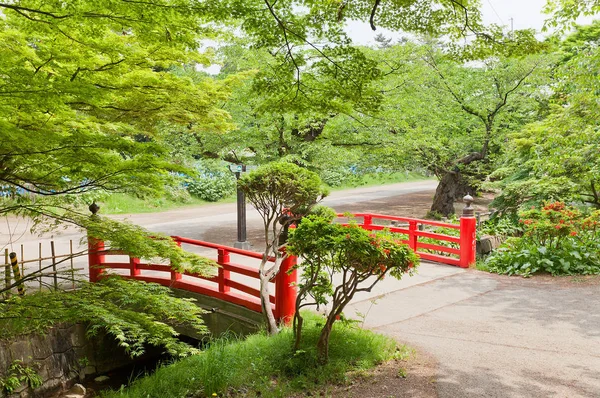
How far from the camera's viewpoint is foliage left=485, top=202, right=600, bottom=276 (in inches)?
391

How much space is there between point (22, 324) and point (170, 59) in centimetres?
466

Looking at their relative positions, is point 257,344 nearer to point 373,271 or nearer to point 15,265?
point 373,271

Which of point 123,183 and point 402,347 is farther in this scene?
point 402,347

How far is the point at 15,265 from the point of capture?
25.5 feet

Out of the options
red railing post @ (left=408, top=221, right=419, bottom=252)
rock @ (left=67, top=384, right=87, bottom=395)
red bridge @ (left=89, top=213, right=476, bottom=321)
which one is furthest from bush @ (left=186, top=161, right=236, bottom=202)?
rock @ (left=67, top=384, right=87, bottom=395)

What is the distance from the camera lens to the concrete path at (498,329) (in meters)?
5.15

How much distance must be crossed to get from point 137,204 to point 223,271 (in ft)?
51.5

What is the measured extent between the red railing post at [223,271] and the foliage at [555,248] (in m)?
5.78

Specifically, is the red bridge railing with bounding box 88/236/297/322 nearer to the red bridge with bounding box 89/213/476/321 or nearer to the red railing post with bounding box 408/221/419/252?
the red bridge with bounding box 89/213/476/321

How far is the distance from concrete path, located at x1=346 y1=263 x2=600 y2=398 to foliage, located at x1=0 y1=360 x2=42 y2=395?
15.6 ft

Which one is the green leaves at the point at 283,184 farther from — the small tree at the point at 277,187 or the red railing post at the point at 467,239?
the red railing post at the point at 467,239

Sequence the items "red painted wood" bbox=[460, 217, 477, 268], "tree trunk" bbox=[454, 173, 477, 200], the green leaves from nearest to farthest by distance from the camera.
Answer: the green leaves < "red painted wood" bbox=[460, 217, 477, 268] < "tree trunk" bbox=[454, 173, 477, 200]

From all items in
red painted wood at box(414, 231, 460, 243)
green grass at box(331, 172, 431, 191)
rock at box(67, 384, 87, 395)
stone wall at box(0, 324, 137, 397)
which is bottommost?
rock at box(67, 384, 87, 395)

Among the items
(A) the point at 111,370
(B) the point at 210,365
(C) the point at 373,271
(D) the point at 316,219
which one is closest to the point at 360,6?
(D) the point at 316,219
